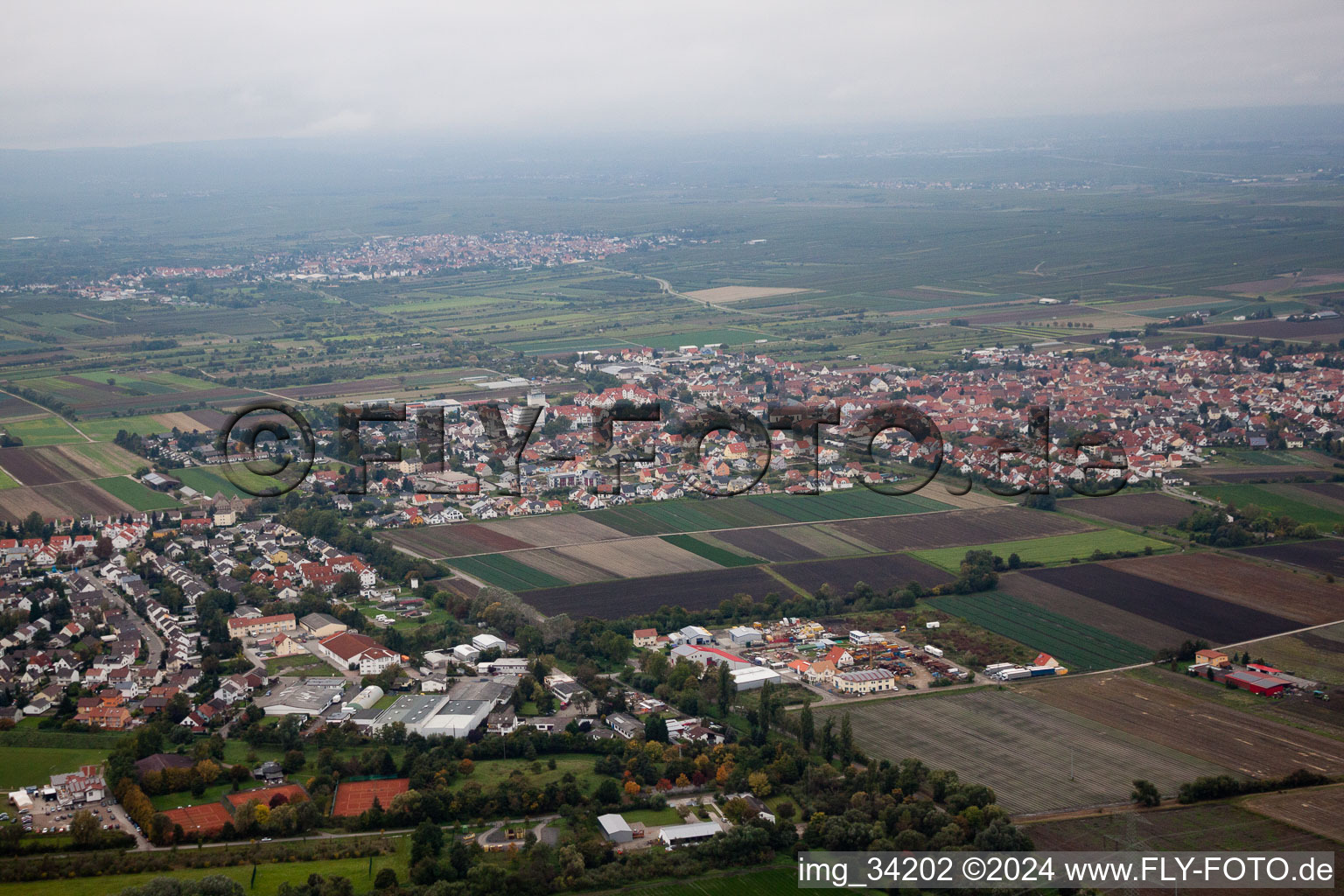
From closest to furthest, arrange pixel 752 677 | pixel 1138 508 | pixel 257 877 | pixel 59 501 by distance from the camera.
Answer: pixel 257 877
pixel 752 677
pixel 1138 508
pixel 59 501

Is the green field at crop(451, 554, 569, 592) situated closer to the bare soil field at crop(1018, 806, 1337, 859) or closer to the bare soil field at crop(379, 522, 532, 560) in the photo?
the bare soil field at crop(379, 522, 532, 560)

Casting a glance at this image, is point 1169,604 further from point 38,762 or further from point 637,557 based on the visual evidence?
point 38,762

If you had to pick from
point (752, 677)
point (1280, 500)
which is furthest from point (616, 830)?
point (1280, 500)

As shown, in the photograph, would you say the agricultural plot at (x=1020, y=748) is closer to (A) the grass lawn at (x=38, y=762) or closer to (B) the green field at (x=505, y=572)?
(A) the grass lawn at (x=38, y=762)

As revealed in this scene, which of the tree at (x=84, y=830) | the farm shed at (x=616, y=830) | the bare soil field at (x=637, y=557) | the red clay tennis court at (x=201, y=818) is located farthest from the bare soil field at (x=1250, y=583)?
the tree at (x=84, y=830)

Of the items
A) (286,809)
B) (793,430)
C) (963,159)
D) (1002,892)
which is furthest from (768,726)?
(963,159)

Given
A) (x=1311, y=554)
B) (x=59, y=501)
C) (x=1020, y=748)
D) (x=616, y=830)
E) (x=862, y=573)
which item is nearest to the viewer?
(x=616, y=830)

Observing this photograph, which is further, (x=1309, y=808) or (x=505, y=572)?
(x=505, y=572)

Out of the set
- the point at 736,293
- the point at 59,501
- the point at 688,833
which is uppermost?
the point at 736,293
